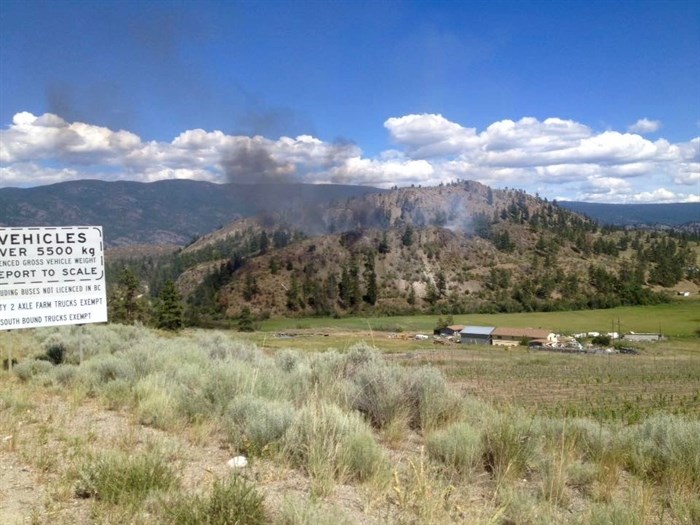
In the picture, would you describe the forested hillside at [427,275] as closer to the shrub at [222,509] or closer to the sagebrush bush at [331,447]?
the sagebrush bush at [331,447]

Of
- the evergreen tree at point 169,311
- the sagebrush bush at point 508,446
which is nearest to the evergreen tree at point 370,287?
the evergreen tree at point 169,311

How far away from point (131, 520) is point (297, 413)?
8.92 feet

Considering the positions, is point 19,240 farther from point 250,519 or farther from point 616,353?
point 616,353

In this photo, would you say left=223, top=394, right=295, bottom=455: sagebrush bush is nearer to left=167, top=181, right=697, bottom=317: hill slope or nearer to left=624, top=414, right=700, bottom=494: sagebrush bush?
left=624, top=414, right=700, bottom=494: sagebrush bush

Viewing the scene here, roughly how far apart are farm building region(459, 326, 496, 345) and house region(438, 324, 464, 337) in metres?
1.66

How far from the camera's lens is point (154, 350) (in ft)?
43.1

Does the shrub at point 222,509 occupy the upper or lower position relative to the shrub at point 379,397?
upper

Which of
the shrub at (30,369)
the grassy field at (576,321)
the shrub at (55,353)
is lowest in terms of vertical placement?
the grassy field at (576,321)

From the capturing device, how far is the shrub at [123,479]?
4.55m

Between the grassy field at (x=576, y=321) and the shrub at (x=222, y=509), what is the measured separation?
83.9 m

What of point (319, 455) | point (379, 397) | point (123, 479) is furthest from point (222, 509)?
point (379, 397)

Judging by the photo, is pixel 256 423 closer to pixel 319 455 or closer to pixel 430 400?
pixel 319 455

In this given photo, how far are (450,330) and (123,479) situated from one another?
90607 millimetres

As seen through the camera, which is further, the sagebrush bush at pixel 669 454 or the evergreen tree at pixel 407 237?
the evergreen tree at pixel 407 237
